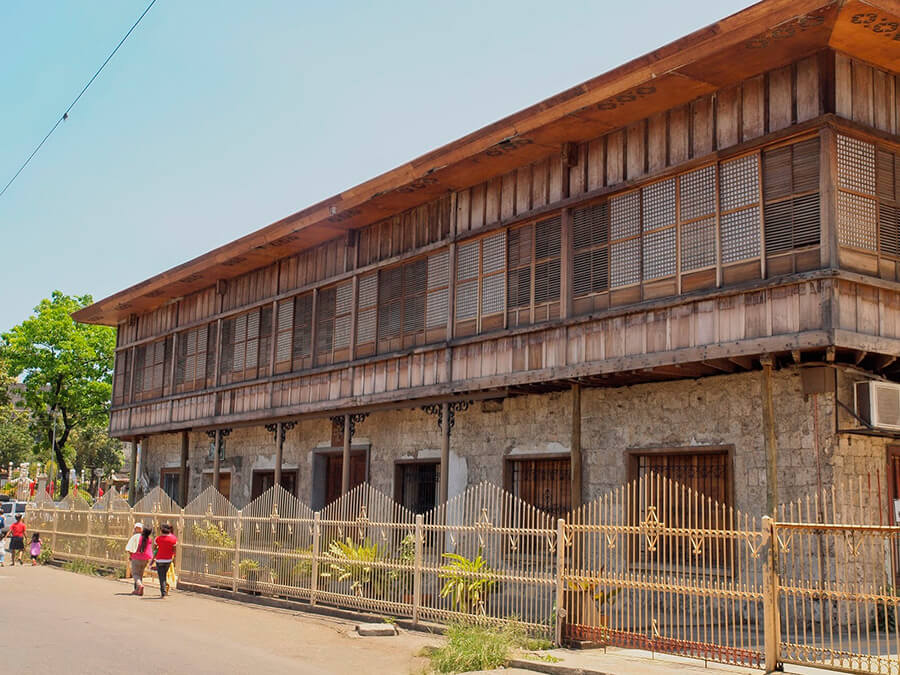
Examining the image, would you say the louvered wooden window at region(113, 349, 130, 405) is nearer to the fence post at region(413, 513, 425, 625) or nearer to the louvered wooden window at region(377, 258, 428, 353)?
the louvered wooden window at region(377, 258, 428, 353)

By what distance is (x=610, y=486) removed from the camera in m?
14.0

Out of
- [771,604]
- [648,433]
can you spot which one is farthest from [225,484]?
[771,604]

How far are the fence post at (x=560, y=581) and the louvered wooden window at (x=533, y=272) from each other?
15.1ft

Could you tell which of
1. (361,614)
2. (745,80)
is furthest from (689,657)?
(745,80)

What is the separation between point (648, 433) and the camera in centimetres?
1361

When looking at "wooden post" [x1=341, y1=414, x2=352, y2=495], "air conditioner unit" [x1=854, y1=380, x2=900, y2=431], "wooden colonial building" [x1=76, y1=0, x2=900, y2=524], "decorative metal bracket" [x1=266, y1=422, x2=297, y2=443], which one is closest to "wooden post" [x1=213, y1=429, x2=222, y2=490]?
"decorative metal bracket" [x1=266, y1=422, x2=297, y2=443]

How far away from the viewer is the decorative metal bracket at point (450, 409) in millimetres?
16828

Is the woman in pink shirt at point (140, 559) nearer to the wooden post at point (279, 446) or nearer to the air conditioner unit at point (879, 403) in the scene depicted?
the wooden post at point (279, 446)

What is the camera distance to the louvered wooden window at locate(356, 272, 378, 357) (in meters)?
18.9

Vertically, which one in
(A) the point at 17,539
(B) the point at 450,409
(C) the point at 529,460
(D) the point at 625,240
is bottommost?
(A) the point at 17,539

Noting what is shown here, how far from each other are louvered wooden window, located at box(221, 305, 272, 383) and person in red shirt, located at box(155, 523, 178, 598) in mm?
5563

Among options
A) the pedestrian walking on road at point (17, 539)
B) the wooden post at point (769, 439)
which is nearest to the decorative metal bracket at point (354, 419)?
the wooden post at point (769, 439)

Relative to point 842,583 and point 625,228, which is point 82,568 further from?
point 842,583

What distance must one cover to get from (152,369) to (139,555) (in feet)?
35.8
